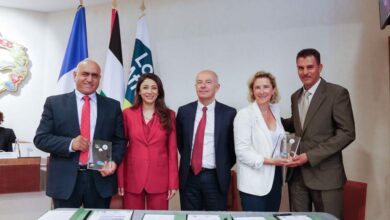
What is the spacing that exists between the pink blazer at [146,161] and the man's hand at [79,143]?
0.36 metres

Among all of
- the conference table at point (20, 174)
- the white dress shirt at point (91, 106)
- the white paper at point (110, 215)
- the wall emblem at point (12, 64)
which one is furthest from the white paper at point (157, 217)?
the wall emblem at point (12, 64)

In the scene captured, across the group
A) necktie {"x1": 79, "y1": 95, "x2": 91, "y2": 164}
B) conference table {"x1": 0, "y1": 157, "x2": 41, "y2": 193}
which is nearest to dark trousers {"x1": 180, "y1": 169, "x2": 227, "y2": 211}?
necktie {"x1": 79, "y1": 95, "x2": 91, "y2": 164}

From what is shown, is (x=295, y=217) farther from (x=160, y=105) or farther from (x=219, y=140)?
(x=160, y=105)

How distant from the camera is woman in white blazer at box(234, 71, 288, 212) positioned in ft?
6.89

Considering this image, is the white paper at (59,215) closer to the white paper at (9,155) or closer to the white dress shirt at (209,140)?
the white dress shirt at (209,140)

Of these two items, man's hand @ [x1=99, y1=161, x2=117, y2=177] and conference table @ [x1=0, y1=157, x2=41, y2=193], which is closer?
man's hand @ [x1=99, y1=161, x2=117, y2=177]

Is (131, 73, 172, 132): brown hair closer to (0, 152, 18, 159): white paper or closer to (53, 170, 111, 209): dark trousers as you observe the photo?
(53, 170, 111, 209): dark trousers

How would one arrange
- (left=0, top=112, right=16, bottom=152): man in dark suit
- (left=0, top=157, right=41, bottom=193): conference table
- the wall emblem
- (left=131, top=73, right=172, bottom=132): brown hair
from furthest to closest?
the wall emblem, (left=0, top=112, right=16, bottom=152): man in dark suit, (left=0, top=157, right=41, bottom=193): conference table, (left=131, top=73, right=172, bottom=132): brown hair

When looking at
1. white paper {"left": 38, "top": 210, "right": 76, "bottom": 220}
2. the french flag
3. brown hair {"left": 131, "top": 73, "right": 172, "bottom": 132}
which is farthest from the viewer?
the french flag

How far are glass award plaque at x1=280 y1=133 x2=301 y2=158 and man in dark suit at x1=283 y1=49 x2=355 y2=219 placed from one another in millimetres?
57

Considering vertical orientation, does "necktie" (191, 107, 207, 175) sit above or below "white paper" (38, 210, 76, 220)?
above

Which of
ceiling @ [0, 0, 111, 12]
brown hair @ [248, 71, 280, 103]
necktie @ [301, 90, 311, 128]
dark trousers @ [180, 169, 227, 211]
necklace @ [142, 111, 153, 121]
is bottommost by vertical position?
dark trousers @ [180, 169, 227, 211]

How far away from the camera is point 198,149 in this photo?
231cm

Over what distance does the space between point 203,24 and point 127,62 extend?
103 cm
